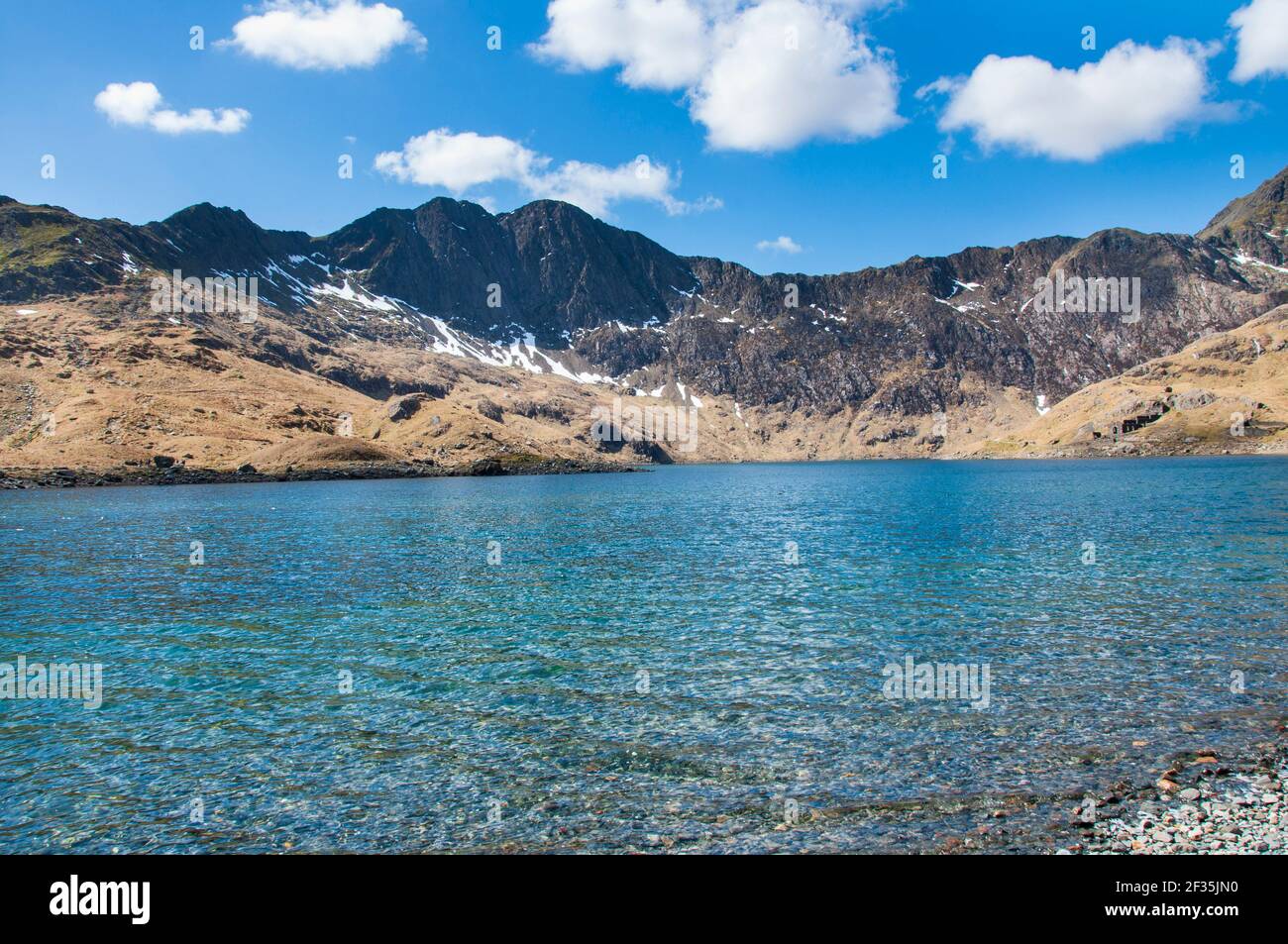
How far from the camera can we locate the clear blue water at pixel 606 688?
17.9 m

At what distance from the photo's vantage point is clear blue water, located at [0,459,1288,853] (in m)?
17.9

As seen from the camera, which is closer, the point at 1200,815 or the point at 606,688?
the point at 1200,815

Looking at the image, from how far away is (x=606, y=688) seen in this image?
27.5 meters

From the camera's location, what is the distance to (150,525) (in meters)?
89.8

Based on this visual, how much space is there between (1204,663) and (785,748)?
1886cm

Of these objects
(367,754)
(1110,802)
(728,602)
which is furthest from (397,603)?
(1110,802)

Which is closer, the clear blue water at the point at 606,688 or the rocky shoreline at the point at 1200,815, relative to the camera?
the rocky shoreline at the point at 1200,815

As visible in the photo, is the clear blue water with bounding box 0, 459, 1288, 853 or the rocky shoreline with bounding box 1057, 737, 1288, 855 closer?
the rocky shoreline with bounding box 1057, 737, 1288, 855
